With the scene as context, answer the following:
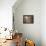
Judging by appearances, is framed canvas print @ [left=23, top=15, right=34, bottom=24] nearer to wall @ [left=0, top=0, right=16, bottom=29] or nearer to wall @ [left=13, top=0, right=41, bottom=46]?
wall @ [left=13, top=0, right=41, bottom=46]

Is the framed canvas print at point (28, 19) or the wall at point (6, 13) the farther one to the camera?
the framed canvas print at point (28, 19)

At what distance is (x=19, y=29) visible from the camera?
5.77 meters

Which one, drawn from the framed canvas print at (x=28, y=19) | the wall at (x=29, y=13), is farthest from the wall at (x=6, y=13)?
the framed canvas print at (x=28, y=19)

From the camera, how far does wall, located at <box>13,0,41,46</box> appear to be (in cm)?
568

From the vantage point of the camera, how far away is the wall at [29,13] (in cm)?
568

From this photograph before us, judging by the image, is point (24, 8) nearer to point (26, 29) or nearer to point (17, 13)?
point (17, 13)

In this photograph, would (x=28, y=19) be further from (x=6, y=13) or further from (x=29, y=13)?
(x=6, y=13)

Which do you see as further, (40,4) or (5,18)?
(40,4)

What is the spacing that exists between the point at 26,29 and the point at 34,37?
23.5 inches

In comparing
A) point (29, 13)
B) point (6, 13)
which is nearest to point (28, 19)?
point (29, 13)

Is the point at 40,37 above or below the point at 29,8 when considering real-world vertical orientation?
below

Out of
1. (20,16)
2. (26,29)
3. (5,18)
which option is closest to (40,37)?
(26,29)

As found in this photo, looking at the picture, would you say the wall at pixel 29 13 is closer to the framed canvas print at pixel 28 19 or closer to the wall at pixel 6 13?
the framed canvas print at pixel 28 19

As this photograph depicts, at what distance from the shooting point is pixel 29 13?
5688mm
